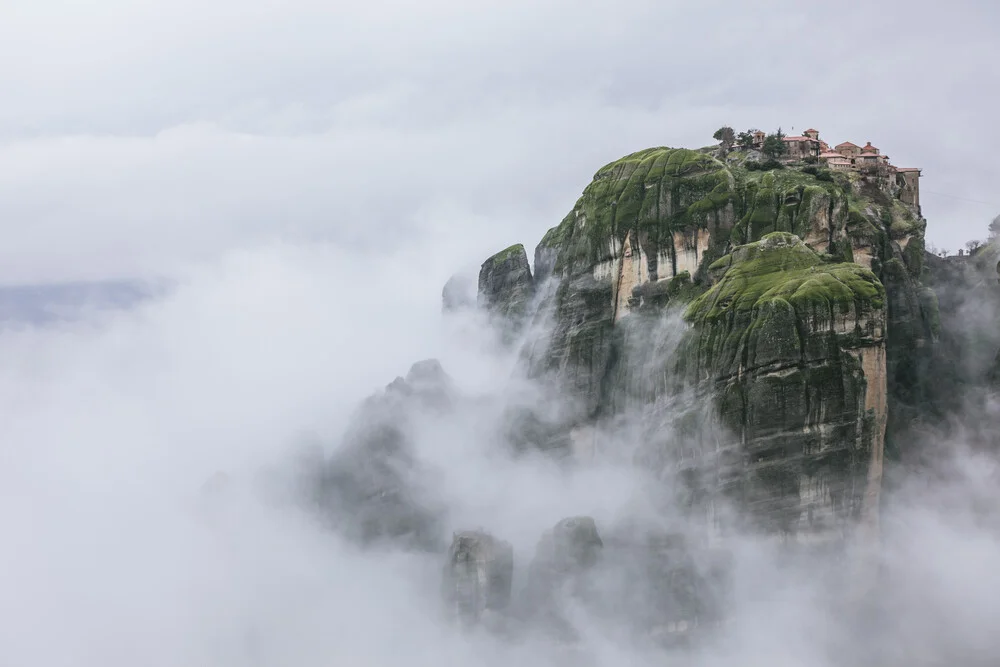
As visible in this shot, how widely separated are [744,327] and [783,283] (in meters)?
4.98

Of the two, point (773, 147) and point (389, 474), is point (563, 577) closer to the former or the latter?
point (389, 474)

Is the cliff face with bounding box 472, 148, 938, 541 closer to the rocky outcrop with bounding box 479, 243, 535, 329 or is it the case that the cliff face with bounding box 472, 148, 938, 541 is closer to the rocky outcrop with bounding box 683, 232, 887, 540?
the rocky outcrop with bounding box 683, 232, 887, 540

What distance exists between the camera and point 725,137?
121438 millimetres

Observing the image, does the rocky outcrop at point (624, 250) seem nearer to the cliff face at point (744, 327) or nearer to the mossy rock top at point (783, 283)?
the cliff face at point (744, 327)

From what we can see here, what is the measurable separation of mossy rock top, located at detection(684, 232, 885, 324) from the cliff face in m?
0.15

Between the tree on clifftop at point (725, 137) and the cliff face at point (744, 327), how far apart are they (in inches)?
244

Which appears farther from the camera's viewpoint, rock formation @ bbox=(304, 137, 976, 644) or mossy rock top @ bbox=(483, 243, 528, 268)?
mossy rock top @ bbox=(483, 243, 528, 268)

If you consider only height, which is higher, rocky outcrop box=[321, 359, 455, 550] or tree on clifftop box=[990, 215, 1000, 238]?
tree on clifftop box=[990, 215, 1000, 238]

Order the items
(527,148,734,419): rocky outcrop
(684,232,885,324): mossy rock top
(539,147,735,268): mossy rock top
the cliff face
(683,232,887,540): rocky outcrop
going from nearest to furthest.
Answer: (683,232,887,540): rocky outcrop
the cliff face
(684,232,885,324): mossy rock top
(527,148,734,419): rocky outcrop
(539,147,735,268): mossy rock top

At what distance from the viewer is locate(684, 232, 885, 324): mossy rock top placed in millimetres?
76938

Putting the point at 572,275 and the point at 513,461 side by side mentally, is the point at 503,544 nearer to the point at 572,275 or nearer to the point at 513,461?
the point at 513,461

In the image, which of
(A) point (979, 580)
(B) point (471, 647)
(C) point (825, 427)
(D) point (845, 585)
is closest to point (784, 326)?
(C) point (825, 427)

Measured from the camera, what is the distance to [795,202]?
96312 mm

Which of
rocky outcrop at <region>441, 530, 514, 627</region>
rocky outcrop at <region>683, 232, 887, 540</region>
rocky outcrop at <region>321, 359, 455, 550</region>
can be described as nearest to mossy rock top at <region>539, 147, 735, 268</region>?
rocky outcrop at <region>321, 359, 455, 550</region>
